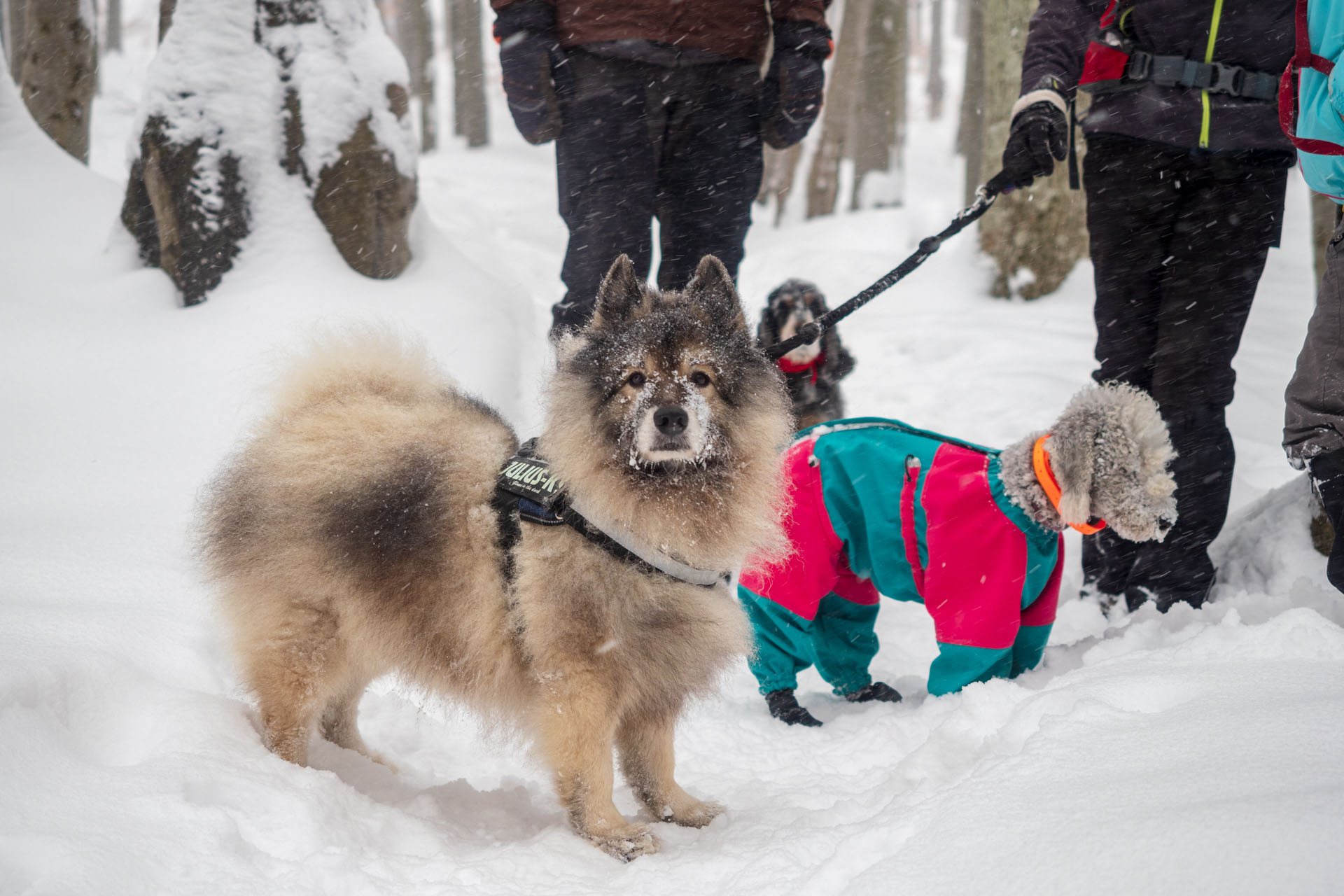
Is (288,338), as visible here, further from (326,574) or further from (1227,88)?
(1227,88)

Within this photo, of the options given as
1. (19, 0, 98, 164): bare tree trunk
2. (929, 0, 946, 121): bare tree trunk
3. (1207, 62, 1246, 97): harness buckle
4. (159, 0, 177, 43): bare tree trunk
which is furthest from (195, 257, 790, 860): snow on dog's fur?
(929, 0, 946, 121): bare tree trunk

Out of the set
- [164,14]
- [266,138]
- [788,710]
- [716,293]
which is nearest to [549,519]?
[716,293]

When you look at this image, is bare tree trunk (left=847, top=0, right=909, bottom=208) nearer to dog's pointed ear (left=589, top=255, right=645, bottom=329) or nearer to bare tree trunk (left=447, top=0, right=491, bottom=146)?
bare tree trunk (left=447, top=0, right=491, bottom=146)

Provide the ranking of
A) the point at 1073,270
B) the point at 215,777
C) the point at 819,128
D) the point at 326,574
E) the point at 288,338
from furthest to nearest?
1. the point at 819,128
2. the point at 1073,270
3. the point at 288,338
4. the point at 326,574
5. the point at 215,777

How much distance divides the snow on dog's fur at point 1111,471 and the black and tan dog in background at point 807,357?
6.74 ft

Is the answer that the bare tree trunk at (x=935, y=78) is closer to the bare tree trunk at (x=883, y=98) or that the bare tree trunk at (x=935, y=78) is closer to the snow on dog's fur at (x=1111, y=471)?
the bare tree trunk at (x=883, y=98)

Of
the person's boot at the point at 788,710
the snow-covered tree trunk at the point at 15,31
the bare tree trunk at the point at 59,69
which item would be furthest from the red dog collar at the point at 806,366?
the snow-covered tree trunk at the point at 15,31

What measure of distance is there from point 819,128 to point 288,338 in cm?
1193

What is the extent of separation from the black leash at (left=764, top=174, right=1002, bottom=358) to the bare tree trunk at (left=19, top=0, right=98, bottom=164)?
27.0 feet

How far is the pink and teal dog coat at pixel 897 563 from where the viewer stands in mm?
2846

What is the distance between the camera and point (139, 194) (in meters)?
5.25

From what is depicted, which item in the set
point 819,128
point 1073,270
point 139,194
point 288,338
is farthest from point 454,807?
point 819,128

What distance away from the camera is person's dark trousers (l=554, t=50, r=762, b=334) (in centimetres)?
315

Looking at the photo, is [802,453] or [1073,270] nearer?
[802,453]
